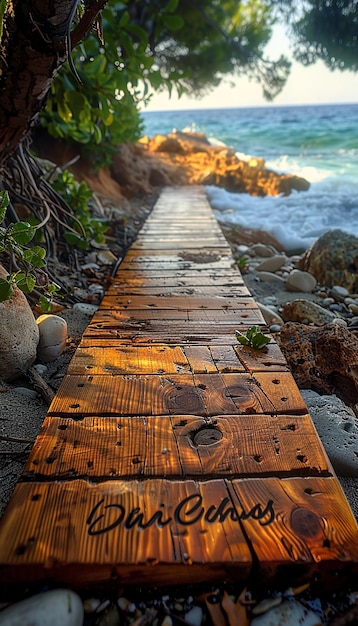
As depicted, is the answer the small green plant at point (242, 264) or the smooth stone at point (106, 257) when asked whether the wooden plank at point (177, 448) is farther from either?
the small green plant at point (242, 264)

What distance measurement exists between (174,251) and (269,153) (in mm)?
18643

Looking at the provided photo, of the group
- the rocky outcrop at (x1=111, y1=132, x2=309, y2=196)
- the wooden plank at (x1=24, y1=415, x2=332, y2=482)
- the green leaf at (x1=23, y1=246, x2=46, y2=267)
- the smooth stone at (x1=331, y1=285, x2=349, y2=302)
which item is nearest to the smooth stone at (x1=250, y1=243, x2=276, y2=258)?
the smooth stone at (x1=331, y1=285, x2=349, y2=302)

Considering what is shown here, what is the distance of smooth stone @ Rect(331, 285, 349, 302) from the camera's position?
4008mm

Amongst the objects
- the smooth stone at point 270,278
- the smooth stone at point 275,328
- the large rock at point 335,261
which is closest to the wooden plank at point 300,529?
the smooth stone at point 275,328

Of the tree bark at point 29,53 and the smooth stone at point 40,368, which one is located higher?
the tree bark at point 29,53

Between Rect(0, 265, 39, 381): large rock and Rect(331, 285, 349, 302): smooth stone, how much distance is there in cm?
Result: 289

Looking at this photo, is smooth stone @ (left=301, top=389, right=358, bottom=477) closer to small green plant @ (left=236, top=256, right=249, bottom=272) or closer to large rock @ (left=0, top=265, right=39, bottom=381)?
large rock @ (left=0, top=265, right=39, bottom=381)

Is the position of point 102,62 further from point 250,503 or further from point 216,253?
point 250,503

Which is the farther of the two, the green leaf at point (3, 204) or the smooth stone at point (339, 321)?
the smooth stone at point (339, 321)

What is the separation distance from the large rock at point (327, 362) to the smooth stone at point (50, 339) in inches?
48.6

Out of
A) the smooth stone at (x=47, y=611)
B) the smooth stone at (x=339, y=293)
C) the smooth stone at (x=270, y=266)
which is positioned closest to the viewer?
the smooth stone at (x=47, y=611)

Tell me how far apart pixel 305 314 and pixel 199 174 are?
9085 millimetres

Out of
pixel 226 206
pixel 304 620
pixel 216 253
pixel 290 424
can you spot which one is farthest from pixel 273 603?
pixel 226 206

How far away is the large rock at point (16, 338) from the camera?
1993mm
